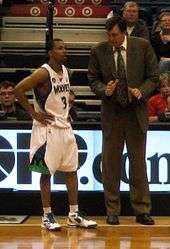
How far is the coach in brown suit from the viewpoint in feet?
24.4

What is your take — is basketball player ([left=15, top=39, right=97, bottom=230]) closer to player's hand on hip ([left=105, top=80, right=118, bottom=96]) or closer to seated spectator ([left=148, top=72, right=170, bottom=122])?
player's hand on hip ([left=105, top=80, right=118, bottom=96])

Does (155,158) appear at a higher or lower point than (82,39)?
lower

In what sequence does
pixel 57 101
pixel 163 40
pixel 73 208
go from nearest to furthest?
pixel 57 101
pixel 73 208
pixel 163 40

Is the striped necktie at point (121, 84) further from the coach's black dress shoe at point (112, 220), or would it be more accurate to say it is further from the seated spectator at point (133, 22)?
the seated spectator at point (133, 22)

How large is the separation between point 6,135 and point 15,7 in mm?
4881

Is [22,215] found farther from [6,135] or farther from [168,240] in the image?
[168,240]

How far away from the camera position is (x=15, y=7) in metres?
12.4

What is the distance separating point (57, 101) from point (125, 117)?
68 cm

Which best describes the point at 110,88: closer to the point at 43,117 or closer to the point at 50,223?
the point at 43,117

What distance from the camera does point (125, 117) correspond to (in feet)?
24.5

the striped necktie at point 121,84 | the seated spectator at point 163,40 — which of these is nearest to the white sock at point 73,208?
the striped necktie at point 121,84

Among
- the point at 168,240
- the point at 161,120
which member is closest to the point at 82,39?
the point at 161,120

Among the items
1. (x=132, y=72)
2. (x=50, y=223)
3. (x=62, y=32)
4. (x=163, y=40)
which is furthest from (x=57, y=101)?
(x=62, y=32)

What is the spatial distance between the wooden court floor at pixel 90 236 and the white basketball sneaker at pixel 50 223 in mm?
48
